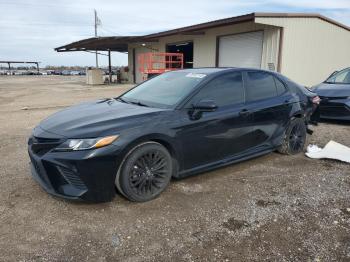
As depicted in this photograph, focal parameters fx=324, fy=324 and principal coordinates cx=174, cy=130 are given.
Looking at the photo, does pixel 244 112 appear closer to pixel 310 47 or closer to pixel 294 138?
pixel 294 138

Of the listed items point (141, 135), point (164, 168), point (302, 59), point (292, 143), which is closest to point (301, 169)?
point (292, 143)

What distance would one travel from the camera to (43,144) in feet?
11.7

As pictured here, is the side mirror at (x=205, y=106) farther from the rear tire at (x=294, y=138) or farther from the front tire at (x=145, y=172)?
the rear tire at (x=294, y=138)

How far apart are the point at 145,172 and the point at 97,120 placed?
81 centimetres

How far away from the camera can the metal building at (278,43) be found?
1402cm

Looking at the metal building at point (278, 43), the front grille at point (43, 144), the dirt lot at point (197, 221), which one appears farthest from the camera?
the metal building at point (278, 43)

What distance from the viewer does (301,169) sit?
16.6ft

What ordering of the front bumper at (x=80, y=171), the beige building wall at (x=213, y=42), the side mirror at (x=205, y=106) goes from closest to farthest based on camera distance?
the front bumper at (x=80, y=171), the side mirror at (x=205, y=106), the beige building wall at (x=213, y=42)

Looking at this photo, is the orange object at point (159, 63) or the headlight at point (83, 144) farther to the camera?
the orange object at point (159, 63)

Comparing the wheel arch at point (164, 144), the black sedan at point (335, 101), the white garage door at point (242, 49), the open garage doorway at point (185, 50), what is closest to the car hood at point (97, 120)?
the wheel arch at point (164, 144)

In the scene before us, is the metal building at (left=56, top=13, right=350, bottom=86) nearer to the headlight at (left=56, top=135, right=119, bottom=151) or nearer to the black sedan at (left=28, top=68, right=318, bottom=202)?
the black sedan at (left=28, top=68, right=318, bottom=202)

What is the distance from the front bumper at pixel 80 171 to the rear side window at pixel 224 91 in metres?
1.44

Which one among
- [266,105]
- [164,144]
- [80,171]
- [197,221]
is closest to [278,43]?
[266,105]

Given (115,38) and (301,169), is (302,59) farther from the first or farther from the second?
(115,38)
